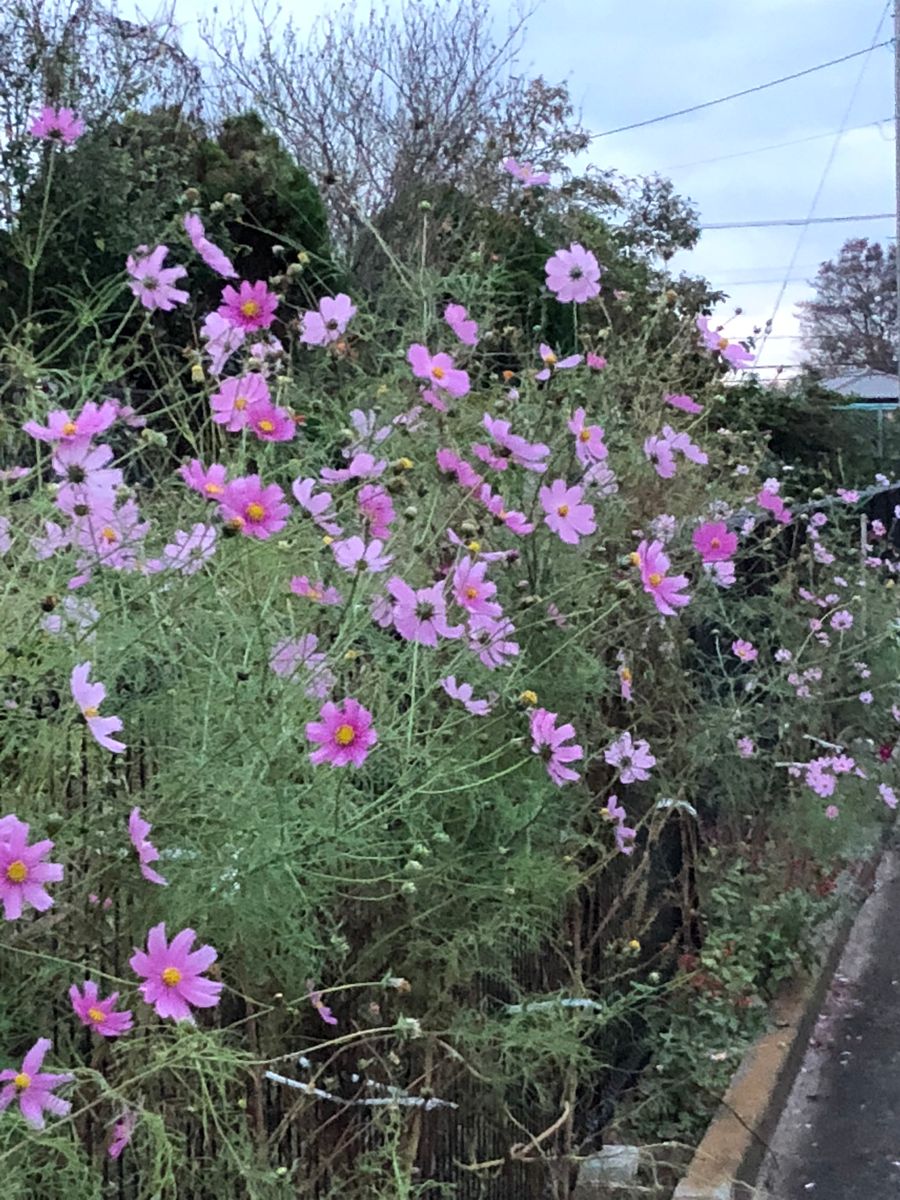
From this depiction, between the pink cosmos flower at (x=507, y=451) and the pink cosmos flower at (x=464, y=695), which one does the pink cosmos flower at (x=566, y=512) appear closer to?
the pink cosmos flower at (x=507, y=451)

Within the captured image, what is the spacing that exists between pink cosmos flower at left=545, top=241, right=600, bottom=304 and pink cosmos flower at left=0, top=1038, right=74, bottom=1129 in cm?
166

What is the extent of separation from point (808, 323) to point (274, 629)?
4136 centimetres

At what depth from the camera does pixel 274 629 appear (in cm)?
175

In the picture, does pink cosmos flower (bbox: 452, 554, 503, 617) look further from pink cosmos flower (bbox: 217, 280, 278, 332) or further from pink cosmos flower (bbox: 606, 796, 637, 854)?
pink cosmos flower (bbox: 606, 796, 637, 854)

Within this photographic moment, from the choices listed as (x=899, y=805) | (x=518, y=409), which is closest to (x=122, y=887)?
(x=518, y=409)

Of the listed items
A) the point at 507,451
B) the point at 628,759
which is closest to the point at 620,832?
the point at 628,759

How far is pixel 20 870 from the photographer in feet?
3.95

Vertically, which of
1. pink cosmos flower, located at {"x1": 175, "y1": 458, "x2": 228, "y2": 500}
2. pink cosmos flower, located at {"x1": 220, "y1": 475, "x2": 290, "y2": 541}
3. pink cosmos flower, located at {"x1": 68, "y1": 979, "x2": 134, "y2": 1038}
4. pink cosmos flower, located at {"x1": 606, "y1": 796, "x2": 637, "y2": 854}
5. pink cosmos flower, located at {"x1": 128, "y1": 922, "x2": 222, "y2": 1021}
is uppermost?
pink cosmos flower, located at {"x1": 175, "y1": 458, "x2": 228, "y2": 500}

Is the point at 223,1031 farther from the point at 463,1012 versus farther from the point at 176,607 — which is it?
the point at 463,1012

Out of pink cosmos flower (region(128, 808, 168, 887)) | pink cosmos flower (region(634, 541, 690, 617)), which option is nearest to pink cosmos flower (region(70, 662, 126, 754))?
pink cosmos flower (region(128, 808, 168, 887))

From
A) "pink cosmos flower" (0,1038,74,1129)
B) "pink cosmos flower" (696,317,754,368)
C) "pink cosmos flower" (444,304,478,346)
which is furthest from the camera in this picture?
"pink cosmos flower" (696,317,754,368)

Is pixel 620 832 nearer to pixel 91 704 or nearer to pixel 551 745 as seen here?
pixel 551 745

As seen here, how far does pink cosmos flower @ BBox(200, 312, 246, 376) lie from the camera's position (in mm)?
2004

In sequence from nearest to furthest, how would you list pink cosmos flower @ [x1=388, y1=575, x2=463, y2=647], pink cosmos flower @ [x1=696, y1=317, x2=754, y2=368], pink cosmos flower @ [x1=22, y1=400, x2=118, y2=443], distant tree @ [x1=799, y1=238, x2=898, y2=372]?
pink cosmos flower @ [x1=22, y1=400, x2=118, y2=443] → pink cosmos flower @ [x1=388, y1=575, x2=463, y2=647] → pink cosmos flower @ [x1=696, y1=317, x2=754, y2=368] → distant tree @ [x1=799, y1=238, x2=898, y2=372]
